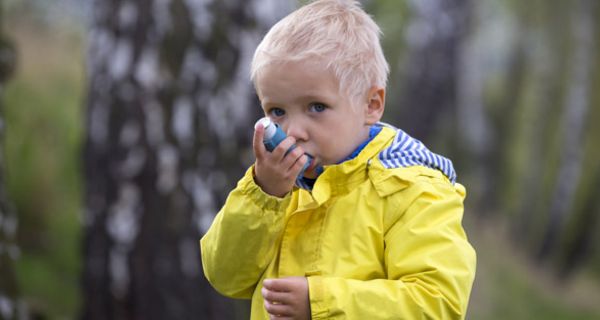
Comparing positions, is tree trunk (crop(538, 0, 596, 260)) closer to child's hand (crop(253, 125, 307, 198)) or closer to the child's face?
the child's face

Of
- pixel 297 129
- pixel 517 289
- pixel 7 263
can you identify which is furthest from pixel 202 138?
pixel 517 289

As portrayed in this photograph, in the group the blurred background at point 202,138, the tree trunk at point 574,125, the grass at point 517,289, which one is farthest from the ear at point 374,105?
the tree trunk at point 574,125

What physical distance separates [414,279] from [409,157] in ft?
1.15

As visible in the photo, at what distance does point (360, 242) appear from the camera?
2230 mm

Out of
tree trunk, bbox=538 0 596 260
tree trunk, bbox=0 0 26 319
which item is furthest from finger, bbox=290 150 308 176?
tree trunk, bbox=538 0 596 260

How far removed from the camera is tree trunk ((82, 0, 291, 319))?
4328mm

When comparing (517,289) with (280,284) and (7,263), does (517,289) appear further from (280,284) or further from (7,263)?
(280,284)

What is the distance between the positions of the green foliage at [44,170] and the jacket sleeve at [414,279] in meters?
3.85

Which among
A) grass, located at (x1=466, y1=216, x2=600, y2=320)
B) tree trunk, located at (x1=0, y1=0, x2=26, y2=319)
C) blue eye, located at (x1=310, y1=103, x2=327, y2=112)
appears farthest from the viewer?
grass, located at (x1=466, y1=216, x2=600, y2=320)

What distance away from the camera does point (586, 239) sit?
32.2 ft

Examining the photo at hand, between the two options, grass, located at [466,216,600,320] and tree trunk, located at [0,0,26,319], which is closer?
tree trunk, located at [0,0,26,319]

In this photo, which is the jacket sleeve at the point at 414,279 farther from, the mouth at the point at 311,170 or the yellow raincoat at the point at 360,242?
the mouth at the point at 311,170

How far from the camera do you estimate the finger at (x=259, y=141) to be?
212 centimetres

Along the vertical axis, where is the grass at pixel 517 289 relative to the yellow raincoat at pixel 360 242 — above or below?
below
